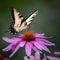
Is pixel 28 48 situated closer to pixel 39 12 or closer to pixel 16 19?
pixel 16 19

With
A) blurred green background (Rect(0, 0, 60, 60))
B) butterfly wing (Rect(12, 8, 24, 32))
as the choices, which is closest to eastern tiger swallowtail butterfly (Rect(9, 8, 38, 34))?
butterfly wing (Rect(12, 8, 24, 32))

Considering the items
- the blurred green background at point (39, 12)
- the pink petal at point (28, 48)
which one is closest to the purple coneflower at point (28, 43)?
the pink petal at point (28, 48)

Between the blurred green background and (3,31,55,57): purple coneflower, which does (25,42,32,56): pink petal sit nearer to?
(3,31,55,57): purple coneflower

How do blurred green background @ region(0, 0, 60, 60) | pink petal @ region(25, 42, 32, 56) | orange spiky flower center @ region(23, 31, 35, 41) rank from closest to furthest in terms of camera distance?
pink petal @ region(25, 42, 32, 56)
orange spiky flower center @ region(23, 31, 35, 41)
blurred green background @ region(0, 0, 60, 60)

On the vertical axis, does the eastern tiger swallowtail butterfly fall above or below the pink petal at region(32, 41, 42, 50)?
above

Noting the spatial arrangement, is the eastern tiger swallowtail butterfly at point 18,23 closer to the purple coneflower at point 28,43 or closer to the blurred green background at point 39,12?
the purple coneflower at point 28,43

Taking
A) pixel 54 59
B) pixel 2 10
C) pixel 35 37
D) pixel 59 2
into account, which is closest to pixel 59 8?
pixel 59 2

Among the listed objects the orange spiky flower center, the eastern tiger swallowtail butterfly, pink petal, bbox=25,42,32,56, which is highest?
the eastern tiger swallowtail butterfly

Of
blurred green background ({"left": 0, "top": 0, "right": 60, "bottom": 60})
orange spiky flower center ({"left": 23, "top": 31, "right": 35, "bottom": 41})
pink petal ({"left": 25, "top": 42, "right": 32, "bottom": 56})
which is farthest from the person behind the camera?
blurred green background ({"left": 0, "top": 0, "right": 60, "bottom": 60})

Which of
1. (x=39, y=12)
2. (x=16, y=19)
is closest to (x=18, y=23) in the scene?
(x=16, y=19)
